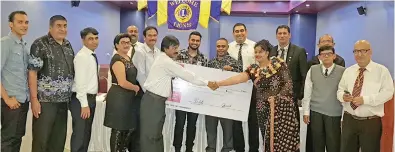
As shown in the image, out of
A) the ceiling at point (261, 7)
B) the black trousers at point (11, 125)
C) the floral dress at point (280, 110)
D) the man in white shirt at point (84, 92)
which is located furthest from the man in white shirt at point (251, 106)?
the ceiling at point (261, 7)

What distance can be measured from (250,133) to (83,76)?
5.36ft

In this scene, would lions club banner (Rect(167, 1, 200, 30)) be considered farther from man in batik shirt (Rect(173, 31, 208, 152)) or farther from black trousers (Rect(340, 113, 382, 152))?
black trousers (Rect(340, 113, 382, 152))

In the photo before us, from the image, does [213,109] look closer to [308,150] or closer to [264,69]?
[264,69]

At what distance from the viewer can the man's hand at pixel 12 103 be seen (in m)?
2.56

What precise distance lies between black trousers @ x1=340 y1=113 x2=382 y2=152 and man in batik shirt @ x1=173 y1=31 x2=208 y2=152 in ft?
4.44

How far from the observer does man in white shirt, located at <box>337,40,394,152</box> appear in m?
2.74

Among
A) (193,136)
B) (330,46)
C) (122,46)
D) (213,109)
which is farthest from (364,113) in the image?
(122,46)

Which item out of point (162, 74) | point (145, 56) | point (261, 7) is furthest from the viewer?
point (261, 7)

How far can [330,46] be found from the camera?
9.85ft

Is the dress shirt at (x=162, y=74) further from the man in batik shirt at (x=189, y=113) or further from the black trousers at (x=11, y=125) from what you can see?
the black trousers at (x=11, y=125)

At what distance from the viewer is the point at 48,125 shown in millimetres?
2779

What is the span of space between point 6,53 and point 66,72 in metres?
0.44
